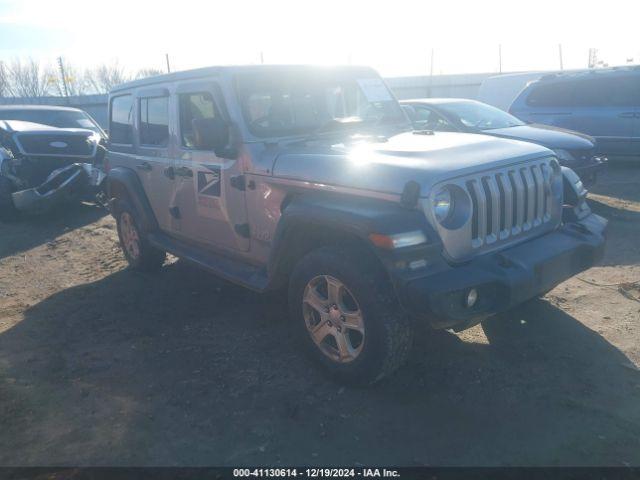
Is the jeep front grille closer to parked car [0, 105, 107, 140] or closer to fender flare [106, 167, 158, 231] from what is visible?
fender flare [106, 167, 158, 231]

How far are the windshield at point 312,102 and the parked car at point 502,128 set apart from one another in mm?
2834

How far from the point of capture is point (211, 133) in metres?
3.88

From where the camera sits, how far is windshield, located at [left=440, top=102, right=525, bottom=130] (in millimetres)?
8438

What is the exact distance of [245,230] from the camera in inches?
164

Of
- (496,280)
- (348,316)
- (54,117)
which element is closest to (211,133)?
(348,316)

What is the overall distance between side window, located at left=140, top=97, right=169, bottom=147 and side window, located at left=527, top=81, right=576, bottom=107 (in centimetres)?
821

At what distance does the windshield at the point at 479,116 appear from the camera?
8438 mm

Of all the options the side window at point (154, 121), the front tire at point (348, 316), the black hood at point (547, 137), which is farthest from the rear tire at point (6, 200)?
the black hood at point (547, 137)

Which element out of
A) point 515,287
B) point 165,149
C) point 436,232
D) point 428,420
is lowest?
point 428,420

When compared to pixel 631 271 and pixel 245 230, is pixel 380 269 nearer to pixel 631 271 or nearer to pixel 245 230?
pixel 245 230

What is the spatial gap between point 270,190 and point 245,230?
1.61 feet

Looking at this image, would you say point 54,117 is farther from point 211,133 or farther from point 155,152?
point 211,133

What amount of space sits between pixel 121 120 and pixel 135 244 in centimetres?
137

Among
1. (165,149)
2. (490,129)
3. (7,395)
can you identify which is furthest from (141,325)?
(490,129)
